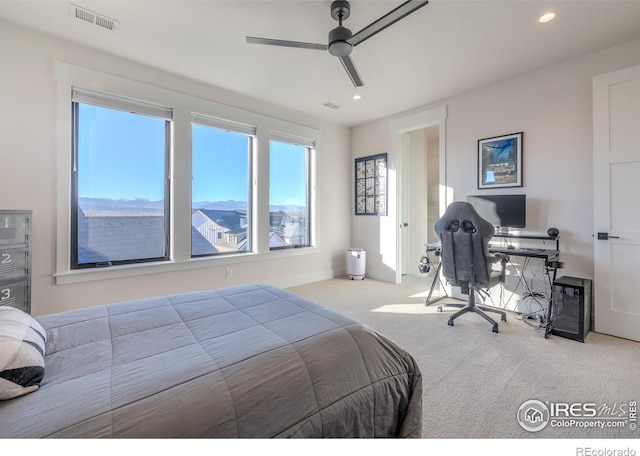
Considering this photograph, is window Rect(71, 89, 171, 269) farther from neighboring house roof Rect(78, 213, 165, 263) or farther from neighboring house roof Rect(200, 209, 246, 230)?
neighboring house roof Rect(200, 209, 246, 230)

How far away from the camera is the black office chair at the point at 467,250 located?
259 centimetres

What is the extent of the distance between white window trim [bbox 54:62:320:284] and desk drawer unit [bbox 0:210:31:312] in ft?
1.11

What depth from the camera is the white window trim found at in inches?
103

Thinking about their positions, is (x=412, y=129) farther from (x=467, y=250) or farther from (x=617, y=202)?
(x=617, y=202)

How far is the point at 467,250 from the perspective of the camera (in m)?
2.68

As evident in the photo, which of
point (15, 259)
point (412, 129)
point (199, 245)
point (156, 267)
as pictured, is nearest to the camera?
point (15, 259)

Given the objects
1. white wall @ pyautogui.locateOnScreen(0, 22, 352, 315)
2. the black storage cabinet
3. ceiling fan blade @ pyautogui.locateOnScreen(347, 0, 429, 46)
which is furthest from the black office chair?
white wall @ pyautogui.locateOnScreen(0, 22, 352, 315)

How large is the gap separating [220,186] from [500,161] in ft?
11.4

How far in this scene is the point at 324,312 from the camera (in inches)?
58.1

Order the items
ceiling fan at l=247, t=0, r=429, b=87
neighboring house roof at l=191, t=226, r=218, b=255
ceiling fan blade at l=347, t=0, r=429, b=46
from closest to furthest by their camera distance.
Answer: ceiling fan blade at l=347, t=0, r=429, b=46
ceiling fan at l=247, t=0, r=429, b=87
neighboring house roof at l=191, t=226, r=218, b=255

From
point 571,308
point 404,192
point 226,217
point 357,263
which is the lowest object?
point 571,308

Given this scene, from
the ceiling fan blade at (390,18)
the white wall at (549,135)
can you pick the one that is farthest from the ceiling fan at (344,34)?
the white wall at (549,135)

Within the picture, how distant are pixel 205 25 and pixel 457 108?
307 cm

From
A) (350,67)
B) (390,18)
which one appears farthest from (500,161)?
(390,18)
